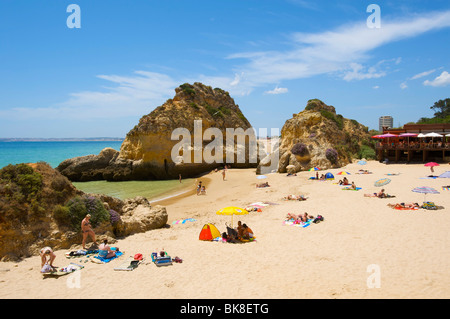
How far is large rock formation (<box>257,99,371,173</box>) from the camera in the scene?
97.9 ft

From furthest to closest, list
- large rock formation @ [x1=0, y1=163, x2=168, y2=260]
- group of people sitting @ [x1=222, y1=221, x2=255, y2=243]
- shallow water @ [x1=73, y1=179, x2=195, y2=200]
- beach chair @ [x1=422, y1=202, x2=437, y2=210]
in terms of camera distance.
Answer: shallow water @ [x1=73, y1=179, x2=195, y2=200], beach chair @ [x1=422, y1=202, x2=437, y2=210], group of people sitting @ [x1=222, y1=221, x2=255, y2=243], large rock formation @ [x1=0, y1=163, x2=168, y2=260]

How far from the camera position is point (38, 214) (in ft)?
32.9

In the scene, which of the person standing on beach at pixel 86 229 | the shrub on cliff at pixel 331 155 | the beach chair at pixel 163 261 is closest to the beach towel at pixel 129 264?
the beach chair at pixel 163 261

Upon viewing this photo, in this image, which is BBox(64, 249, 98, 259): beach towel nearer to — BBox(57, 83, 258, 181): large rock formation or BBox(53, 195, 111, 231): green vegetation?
BBox(53, 195, 111, 231): green vegetation

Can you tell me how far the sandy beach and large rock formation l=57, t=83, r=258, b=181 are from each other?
21.1m

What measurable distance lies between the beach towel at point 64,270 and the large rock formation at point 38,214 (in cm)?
195

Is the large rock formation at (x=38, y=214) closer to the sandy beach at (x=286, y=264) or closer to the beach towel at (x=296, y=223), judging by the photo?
the sandy beach at (x=286, y=264)

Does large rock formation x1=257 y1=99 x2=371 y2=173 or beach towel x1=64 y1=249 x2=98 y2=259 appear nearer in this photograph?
beach towel x1=64 y1=249 x2=98 y2=259

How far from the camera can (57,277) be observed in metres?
7.88

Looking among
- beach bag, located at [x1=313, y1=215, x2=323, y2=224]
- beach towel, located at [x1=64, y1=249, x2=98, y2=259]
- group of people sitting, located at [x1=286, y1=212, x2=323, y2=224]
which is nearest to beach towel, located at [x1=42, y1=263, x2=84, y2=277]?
beach towel, located at [x1=64, y1=249, x2=98, y2=259]

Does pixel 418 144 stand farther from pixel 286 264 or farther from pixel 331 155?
pixel 286 264

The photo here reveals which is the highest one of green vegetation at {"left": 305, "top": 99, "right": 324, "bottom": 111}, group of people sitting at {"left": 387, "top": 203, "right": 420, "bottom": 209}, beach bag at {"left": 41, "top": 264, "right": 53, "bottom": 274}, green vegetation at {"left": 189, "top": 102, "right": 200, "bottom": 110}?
green vegetation at {"left": 305, "top": 99, "right": 324, "bottom": 111}
